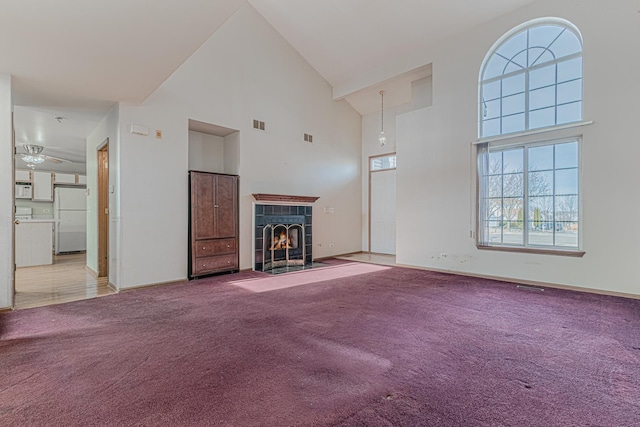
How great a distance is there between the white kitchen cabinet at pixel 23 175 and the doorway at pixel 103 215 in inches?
219

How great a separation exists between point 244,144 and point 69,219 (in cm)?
697

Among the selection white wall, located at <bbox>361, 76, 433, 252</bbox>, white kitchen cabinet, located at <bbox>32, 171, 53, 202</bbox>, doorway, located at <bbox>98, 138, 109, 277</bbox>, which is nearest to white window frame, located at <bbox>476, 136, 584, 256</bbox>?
white wall, located at <bbox>361, 76, 433, 252</bbox>

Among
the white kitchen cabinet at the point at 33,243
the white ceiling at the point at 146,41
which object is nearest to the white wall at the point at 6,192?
the white ceiling at the point at 146,41

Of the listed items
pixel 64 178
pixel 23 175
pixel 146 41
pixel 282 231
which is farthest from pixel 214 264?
pixel 23 175

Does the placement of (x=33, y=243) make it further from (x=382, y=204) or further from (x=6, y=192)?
(x=382, y=204)

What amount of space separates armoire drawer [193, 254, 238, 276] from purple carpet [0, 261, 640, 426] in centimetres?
118

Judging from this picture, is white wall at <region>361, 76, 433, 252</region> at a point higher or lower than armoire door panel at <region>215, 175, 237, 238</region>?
higher

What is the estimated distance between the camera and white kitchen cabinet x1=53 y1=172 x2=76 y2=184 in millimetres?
9250

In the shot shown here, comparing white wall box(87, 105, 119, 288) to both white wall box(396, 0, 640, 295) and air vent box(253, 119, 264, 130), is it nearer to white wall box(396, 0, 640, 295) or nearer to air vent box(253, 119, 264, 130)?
air vent box(253, 119, 264, 130)

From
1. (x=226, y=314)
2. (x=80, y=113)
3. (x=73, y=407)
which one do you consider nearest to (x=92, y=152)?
(x=80, y=113)

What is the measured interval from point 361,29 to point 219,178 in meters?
3.91

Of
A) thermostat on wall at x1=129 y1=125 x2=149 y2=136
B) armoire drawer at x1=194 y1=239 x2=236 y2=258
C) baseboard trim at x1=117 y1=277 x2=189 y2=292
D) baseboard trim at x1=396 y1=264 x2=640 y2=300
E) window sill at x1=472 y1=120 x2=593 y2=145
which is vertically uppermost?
window sill at x1=472 y1=120 x2=593 y2=145

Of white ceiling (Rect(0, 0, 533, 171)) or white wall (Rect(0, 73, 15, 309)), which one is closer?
white ceiling (Rect(0, 0, 533, 171))

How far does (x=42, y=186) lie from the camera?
903 centimetres
